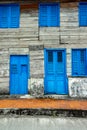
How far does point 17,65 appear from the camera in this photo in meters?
15.0

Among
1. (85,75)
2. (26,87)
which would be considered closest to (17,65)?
(26,87)

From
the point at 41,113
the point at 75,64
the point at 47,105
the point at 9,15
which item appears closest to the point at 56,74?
the point at 75,64

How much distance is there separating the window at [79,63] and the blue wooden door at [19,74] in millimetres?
2706

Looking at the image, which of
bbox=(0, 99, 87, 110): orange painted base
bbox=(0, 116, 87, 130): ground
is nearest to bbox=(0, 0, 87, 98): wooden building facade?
bbox=(0, 99, 87, 110): orange painted base

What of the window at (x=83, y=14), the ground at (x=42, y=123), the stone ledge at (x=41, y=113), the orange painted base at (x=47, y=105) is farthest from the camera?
the window at (x=83, y=14)

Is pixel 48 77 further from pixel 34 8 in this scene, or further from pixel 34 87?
pixel 34 8

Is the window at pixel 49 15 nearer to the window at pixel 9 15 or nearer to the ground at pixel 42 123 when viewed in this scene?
the window at pixel 9 15

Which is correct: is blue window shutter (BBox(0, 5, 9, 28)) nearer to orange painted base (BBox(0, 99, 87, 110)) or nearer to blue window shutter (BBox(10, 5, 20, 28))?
blue window shutter (BBox(10, 5, 20, 28))

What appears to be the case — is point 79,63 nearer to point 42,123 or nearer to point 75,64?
point 75,64

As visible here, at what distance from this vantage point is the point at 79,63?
14773 mm

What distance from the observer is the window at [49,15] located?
15102 mm

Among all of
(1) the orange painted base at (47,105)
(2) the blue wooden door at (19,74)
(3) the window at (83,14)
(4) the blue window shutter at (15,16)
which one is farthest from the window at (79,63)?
(4) the blue window shutter at (15,16)

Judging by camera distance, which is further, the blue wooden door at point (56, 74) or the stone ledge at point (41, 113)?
the blue wooden door at point (56, 74)

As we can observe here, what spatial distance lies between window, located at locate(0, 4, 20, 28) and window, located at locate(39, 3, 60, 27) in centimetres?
141
